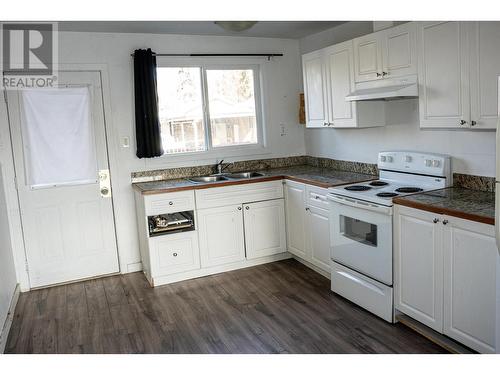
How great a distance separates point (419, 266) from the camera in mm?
2926

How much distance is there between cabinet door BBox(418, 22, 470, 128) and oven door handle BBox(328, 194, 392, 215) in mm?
673

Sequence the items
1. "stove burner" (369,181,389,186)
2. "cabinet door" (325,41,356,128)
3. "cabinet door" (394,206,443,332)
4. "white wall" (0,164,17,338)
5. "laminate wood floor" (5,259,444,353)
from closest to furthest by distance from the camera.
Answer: "cabinet door" (394,206,443,332)
"laminate wood floor" (5,259,444,353)
"white wall" (0,164,17,338)
"stove burner" (369,181,389,186)
"cabinet door" (325,41,356,128)

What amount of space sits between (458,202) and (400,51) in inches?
47.2

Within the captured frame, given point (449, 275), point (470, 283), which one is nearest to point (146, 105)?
point (449, 275)

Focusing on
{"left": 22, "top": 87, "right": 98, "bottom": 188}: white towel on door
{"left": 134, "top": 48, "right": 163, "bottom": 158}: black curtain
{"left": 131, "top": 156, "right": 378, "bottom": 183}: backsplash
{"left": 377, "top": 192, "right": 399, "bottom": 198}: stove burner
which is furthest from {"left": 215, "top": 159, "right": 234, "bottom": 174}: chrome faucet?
{"left": 377, "top": 192, "right": 399, "bottom": 198}: stove burner

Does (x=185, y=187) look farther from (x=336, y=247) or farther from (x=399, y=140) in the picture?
(x=399, y=140)

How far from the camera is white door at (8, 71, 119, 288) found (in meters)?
4.17

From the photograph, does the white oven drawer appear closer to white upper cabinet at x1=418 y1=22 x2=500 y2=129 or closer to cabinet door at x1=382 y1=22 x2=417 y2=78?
white upper cabinet at x1=418 y1=22 x2=500 y2=129

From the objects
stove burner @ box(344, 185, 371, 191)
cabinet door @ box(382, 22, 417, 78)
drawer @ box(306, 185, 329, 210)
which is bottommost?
drawer @ box(306, 185, 329, 210)

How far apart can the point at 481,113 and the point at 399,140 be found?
112 cm

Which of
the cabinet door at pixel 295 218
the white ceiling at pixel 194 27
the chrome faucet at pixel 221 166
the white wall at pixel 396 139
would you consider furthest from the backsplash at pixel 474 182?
the chrome faucet at pixel 221 166

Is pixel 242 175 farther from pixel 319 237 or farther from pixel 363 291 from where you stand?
pixel 363 291

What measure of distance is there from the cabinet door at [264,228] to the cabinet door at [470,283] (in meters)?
2.07

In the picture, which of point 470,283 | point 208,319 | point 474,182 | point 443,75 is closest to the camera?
point 470,283
